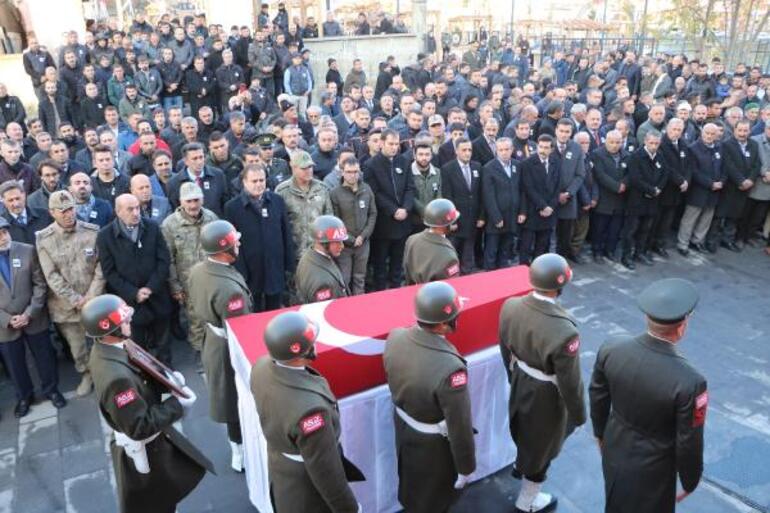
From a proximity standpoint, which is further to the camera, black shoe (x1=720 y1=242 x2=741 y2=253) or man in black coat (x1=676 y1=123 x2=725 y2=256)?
black shoe (x1=720 y1=242 x2=741 y2=253)

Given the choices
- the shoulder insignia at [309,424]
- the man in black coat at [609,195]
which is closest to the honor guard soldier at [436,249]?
the shoulder insignia at [309,424]

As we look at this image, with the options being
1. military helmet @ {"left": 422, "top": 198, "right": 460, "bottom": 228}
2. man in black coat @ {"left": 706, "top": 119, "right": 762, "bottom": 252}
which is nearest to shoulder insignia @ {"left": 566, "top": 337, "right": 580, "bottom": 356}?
military helmet @ {"left": 422, "top": 198, "right": 460, "bottom": 228}

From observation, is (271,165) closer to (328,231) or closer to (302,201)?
(302,201)

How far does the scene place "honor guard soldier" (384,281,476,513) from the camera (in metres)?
3.11

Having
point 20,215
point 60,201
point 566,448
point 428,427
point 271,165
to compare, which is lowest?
point 566,448

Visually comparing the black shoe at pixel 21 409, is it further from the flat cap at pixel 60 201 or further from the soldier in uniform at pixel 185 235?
the flat cap at pixel 60 201

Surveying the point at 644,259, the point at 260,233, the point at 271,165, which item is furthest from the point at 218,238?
the point at 644,259

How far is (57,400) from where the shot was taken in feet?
17.4

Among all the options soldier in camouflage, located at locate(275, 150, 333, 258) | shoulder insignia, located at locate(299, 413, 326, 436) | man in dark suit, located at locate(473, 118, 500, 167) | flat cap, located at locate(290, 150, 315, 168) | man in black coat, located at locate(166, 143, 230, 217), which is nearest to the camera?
shoulder insignia, located at locate(299, 413, 326, 436)

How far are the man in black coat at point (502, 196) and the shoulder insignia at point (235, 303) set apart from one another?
4.09 m

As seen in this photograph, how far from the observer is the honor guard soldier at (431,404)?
123 inches

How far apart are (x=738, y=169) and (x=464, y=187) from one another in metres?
4.07

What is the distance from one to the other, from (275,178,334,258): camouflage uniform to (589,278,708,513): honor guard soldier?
3.60m

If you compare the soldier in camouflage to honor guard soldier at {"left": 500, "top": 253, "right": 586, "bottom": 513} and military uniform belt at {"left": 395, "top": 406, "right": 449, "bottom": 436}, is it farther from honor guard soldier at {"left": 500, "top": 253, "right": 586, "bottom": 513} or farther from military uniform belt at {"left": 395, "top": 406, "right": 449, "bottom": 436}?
military uniform belt at {"left": 395, "top": 406, "right": 449, "bottom": 436}
